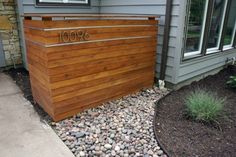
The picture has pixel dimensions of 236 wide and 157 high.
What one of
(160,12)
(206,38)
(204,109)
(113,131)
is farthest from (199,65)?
(113,131)

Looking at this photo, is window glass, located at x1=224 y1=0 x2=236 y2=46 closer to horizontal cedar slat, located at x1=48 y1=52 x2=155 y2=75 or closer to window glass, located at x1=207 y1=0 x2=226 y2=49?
window glass, located at x1=207 y1=0 x2=226 y2=49

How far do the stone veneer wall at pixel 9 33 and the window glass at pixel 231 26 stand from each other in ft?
14.3

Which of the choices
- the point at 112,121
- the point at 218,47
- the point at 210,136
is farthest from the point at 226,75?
the point at 112,121

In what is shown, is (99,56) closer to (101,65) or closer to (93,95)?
(101,65)

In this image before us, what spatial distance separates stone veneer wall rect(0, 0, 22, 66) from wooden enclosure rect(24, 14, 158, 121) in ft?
5.21

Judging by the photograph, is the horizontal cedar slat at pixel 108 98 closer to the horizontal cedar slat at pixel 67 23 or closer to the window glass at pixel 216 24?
the horizontal cedar slat at pixel 67 23

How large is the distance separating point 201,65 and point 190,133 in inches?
77.1

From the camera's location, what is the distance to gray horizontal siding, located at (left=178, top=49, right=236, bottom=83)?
366 centimetres

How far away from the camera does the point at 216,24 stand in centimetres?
423

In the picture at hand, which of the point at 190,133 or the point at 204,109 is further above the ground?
the point at 204,109

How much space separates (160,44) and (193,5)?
2.56ft

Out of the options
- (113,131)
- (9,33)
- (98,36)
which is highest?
(98,36)

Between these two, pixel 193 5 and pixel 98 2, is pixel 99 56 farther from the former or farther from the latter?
pixel 98 2

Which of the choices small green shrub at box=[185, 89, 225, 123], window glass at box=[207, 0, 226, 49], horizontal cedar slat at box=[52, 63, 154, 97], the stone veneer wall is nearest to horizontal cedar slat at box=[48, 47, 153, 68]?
horizontal cedar slat at box=[52, 63, 154, 97]
